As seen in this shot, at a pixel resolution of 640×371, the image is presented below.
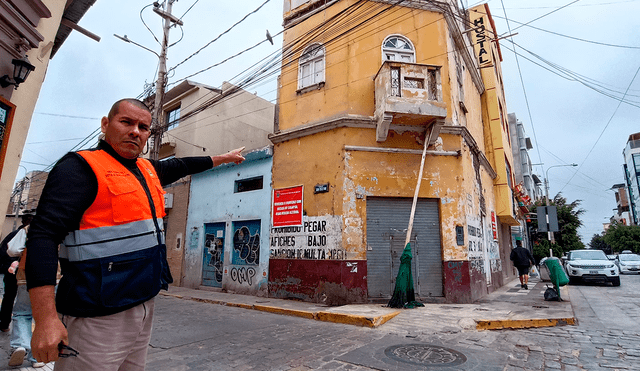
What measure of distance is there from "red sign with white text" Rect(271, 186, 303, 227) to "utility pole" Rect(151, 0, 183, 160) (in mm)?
4064

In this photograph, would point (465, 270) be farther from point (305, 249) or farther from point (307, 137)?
point (307, 137)

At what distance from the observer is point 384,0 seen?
1020 centimetres

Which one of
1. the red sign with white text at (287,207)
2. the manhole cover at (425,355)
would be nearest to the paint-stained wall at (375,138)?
the red sign with white text at (287,207)

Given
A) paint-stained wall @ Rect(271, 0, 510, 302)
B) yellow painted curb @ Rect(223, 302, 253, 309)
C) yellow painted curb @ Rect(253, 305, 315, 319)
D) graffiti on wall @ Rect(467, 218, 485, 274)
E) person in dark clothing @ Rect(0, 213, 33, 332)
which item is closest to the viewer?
person in dark clothing @ Rect(0, 213, 33, 332)

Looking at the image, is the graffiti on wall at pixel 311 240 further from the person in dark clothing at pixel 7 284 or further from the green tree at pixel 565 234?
the green tree at pixel 565 234

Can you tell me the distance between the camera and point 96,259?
147cm

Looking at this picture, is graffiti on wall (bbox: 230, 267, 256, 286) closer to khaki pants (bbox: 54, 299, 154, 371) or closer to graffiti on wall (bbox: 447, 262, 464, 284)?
graffiti on wall (bbox: 447, 262, 464, 284)

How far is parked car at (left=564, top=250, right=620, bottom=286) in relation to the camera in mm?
13133

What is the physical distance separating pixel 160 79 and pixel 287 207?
6.07 m

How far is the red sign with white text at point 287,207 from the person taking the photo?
9781 mm

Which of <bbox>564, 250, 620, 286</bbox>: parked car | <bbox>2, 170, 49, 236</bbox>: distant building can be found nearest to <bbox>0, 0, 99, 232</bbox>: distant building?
<bbox>564, 250, 620, 286</bbox>: parked car

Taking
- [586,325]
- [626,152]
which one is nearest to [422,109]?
[586,325]

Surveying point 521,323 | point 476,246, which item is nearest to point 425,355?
point 521,323

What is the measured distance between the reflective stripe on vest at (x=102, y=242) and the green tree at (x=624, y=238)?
4955 cm
